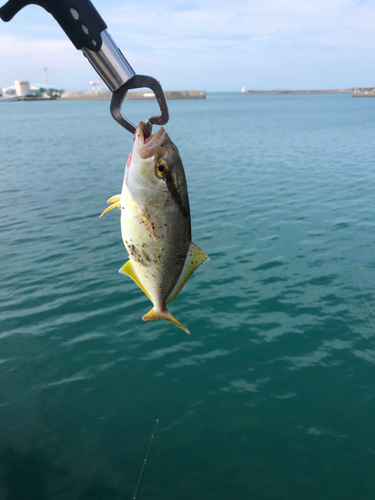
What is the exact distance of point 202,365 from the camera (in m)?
10.7

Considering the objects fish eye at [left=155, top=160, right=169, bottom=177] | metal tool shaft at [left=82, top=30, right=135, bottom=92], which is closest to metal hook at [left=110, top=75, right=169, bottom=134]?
metal tool shaft at [left=82, top=30, right=135, bottom=92]

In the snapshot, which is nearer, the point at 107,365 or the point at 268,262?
the point at 107,365

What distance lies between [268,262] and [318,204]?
9757mm

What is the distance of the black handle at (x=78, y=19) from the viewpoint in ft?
7.79

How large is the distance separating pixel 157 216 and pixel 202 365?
28.0ft

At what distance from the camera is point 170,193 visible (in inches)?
116

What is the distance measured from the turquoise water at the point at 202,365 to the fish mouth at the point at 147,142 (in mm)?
7407

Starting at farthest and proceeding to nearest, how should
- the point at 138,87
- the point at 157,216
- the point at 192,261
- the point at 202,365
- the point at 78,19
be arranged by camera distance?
the point at 202,365 → the point at 192,261 → the point at 157,216 → the point at 138,87 → the point at 78,19

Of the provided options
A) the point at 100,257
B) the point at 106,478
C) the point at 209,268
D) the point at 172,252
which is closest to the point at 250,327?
the point at 209,268

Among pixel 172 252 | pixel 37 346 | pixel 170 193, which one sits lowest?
pixel 37 346

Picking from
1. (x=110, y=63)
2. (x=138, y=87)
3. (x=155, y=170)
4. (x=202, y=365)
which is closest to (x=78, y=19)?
(x=110, y=63)

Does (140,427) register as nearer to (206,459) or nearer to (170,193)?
(206,459)

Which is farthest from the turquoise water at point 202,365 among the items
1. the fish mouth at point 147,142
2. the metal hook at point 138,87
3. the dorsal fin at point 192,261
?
the metal hook at point 138,87

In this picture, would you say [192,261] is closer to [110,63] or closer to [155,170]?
[155,170]
